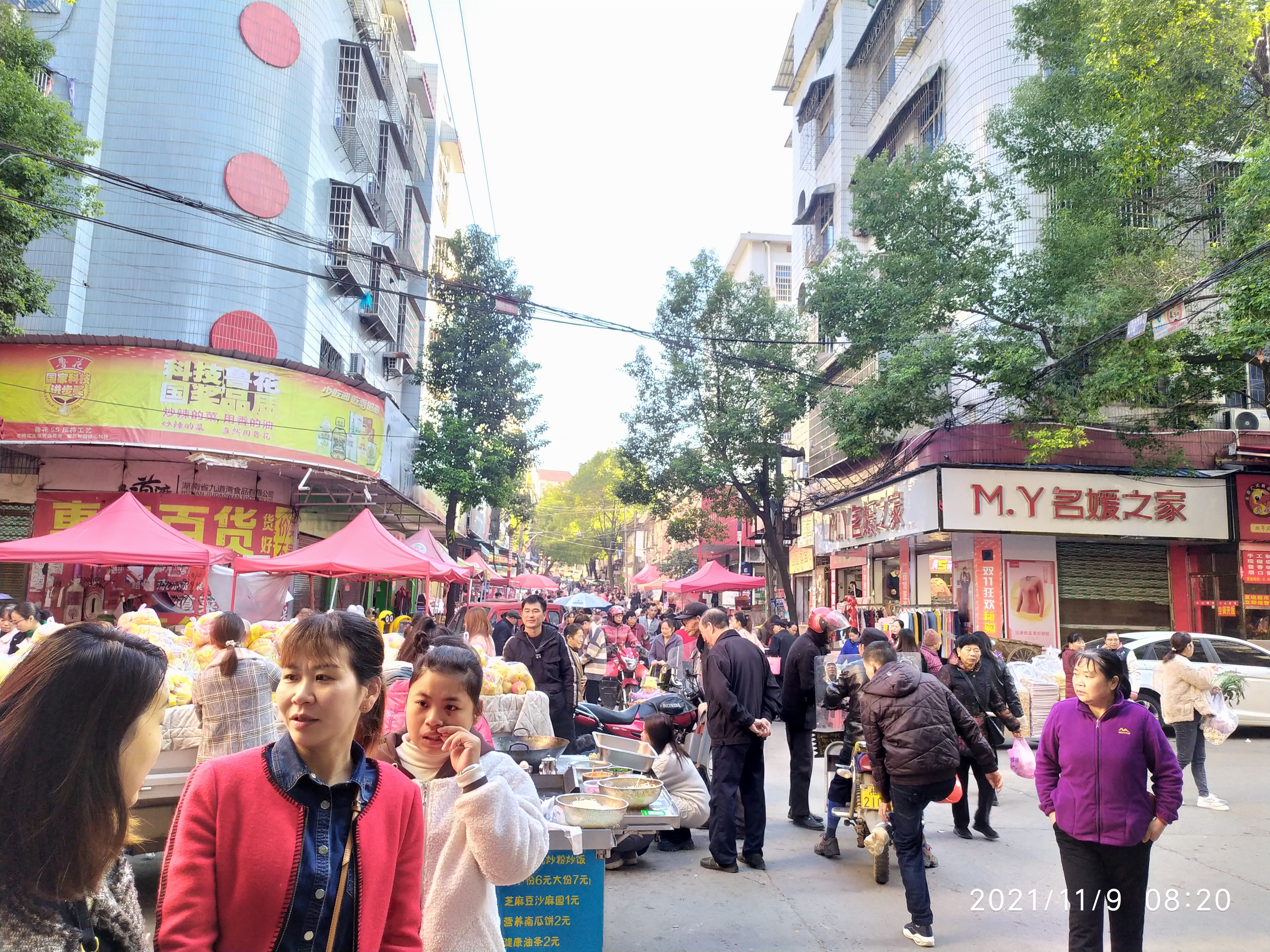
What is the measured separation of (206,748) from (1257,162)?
13.1m

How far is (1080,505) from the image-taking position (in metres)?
17.3

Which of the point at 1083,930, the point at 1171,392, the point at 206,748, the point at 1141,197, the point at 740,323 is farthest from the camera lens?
the point at 740,323

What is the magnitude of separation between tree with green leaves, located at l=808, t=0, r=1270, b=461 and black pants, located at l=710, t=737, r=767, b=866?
30.4 feet

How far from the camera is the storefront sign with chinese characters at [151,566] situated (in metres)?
16.4

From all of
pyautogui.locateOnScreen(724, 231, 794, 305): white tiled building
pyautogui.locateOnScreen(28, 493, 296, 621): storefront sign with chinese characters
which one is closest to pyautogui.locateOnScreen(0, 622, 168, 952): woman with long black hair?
pyautogui.locateOnScreen(28, 493, 296, 621): storefront sign with chinese characters

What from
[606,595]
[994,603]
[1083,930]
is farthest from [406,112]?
[606,595]

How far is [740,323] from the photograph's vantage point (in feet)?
82.8

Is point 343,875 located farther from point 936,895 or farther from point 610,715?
point 610,715

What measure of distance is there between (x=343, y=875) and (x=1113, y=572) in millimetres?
19578

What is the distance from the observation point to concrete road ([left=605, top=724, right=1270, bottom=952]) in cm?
511

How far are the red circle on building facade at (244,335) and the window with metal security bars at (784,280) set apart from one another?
36.1 metres

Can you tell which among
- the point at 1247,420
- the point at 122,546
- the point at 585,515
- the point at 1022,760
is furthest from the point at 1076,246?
the point at 585,515

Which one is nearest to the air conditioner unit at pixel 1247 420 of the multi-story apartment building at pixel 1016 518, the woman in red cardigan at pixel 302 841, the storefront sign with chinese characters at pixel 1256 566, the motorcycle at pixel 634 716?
the multi-story apartment building at pixel 1016 518

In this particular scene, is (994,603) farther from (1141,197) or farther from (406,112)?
(406,112)
